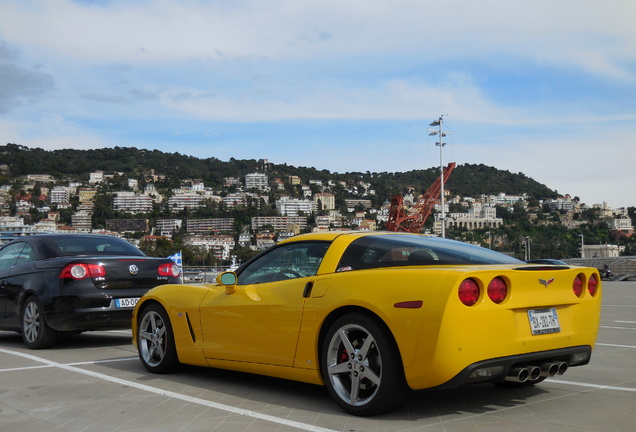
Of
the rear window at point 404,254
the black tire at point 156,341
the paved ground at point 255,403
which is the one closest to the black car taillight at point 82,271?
the paved ground at point 255,403

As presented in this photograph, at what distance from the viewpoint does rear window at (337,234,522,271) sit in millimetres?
5195

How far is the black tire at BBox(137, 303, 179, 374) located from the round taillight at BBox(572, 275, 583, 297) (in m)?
3.54

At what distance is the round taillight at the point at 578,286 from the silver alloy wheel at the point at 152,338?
11.9 feet

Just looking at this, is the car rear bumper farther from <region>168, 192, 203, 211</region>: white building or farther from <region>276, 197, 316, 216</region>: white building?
<region>168, 192, 203, 211</region>: white building

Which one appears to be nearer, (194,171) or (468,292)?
(468,292)

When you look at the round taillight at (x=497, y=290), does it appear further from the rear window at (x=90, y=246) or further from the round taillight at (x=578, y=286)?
the rear window at (x=90, y=246)

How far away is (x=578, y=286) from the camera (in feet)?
17.4

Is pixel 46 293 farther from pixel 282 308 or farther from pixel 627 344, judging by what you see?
pixel 627 344

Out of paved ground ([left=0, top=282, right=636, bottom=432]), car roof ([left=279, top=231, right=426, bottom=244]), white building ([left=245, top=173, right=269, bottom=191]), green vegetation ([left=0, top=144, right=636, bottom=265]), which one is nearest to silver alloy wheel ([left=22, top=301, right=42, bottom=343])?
paved ground ([left=0, top=282, right=636, bottom=432])

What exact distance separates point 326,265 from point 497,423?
1.61 meters

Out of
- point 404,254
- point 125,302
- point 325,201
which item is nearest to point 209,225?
point 325,201

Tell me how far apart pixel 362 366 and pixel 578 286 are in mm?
1714

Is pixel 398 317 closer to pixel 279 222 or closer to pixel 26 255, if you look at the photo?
pixel 26 255

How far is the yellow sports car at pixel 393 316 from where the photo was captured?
14.9ft
